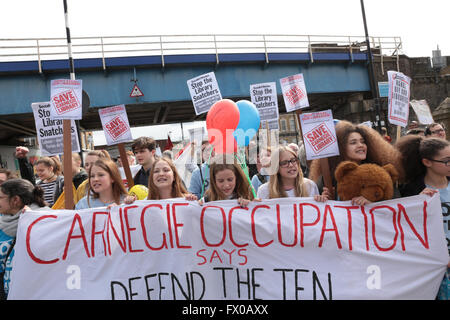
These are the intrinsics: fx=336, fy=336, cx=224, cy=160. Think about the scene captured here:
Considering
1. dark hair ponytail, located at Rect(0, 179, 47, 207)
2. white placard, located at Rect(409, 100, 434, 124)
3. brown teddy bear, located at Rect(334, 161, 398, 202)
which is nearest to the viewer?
brown teddy bear, located at Rect(334, 161, 398, 202)

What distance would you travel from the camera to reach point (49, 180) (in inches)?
191

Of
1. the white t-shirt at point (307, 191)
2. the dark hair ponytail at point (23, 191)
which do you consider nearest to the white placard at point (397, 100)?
the white t-shirt at point (307, 191)

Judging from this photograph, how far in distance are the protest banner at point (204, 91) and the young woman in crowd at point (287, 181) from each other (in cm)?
294

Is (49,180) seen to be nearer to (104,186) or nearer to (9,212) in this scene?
(9,212)

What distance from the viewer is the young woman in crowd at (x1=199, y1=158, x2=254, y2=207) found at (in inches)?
120

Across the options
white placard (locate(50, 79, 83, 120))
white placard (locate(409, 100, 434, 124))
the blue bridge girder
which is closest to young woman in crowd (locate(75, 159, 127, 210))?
white placard (locate(50, 79, 83, 120))

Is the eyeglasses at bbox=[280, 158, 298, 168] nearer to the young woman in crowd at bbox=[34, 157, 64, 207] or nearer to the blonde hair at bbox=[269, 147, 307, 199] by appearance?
the blonde hair at bbox=[269, 147, 307, 199]

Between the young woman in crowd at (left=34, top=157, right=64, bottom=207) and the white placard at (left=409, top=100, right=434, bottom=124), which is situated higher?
the white placard at (left=409, top=100, right=434, bottom=124)

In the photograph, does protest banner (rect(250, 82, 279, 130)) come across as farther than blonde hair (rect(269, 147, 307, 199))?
Yes

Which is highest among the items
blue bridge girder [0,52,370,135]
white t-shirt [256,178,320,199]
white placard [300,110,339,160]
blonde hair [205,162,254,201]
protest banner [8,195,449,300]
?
blue bridge girder [0,52,370,135]

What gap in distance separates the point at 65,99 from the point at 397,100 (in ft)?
14.0

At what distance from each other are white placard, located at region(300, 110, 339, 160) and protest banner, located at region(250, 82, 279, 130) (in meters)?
3.99

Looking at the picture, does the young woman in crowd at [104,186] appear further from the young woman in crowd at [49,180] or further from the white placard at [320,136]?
the white placard at [320,136]
